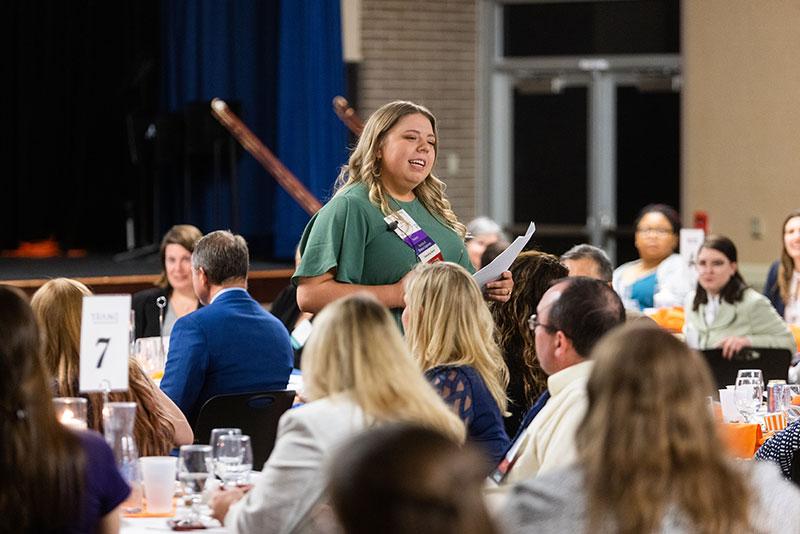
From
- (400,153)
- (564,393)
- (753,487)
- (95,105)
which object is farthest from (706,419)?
(95,105)

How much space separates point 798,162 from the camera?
1068 cm

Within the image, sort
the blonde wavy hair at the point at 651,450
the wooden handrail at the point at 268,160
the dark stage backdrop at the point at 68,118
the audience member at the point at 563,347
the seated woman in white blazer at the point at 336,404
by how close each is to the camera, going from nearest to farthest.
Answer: the blonde wavy hair at the point at 651,450, the seated woman in white blazer at the point at 336,404, the audience member at the point at 563,347, the wooden handrail at the point at 268,160, the dark stage backdrop at the point at 68,118

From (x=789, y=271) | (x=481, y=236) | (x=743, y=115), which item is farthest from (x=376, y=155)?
(x=743, y=115)

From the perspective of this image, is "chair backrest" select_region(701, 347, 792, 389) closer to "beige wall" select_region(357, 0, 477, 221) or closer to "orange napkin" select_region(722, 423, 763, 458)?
"orange napkin" select_region(722, 423, 763, 458)

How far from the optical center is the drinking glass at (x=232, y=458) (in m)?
3.27

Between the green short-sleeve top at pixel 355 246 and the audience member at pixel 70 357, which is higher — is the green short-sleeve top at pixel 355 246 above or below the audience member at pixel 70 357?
above

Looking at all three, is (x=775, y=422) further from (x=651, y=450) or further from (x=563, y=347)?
(x=651, y=450)

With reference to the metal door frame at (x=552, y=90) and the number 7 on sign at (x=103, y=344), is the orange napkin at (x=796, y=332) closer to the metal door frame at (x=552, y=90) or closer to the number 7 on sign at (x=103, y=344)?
the number 7 on sign at (x=103, y=344)

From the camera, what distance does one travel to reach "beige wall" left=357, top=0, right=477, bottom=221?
1133cm

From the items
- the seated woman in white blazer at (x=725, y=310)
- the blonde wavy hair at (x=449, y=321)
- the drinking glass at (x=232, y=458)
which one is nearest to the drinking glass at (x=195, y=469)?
the drinking glass at (x=232, y=458)

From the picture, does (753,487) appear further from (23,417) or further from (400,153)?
(400,153)

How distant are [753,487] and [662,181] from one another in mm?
9761

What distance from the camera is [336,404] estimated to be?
106 inches

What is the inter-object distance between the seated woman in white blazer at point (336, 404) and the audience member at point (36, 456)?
313 millimetres
